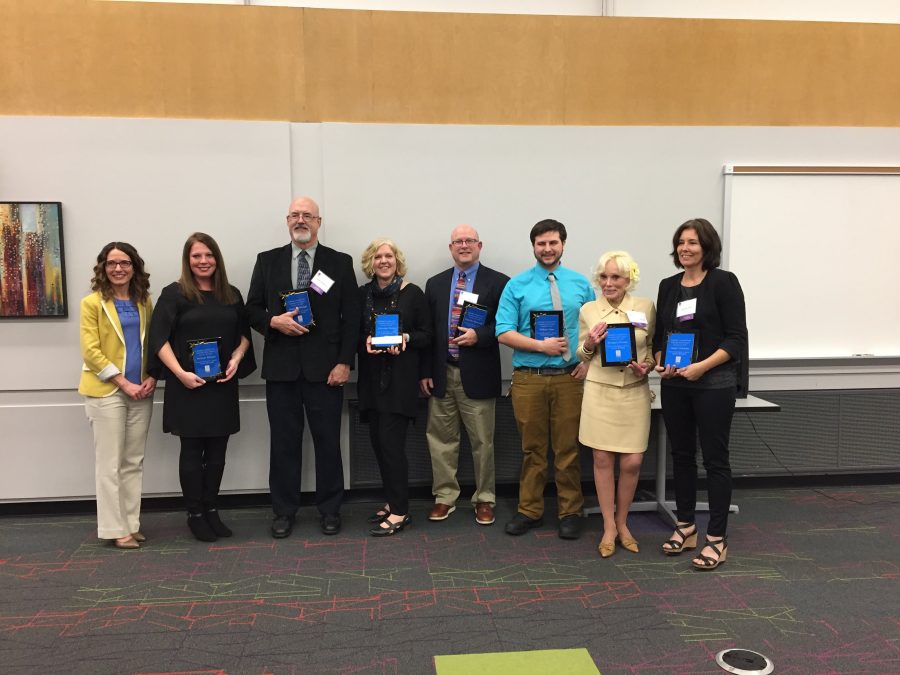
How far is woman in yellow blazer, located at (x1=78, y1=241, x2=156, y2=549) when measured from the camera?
10.7ft

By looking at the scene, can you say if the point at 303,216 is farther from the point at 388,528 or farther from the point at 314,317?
the point at 388,528

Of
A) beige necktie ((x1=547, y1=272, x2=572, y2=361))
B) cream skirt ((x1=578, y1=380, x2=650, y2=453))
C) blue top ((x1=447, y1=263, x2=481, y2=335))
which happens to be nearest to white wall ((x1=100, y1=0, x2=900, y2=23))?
blue top ((x1=447, y1=263, x2=481, y2=335))

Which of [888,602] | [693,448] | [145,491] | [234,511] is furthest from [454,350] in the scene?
[888,602]

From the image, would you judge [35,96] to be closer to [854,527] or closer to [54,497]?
[54,497]

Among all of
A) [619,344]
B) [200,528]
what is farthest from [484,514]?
[200,528]

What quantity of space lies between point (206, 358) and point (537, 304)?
67.2 inches

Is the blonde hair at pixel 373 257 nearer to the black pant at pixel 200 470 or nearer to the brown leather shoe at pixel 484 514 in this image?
the black pant at pixel 200 470

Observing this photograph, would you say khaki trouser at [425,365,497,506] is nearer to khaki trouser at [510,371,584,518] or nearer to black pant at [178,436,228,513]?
khaki trouser at [510,371,584,518]

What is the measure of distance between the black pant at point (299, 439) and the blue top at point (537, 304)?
1.00 m

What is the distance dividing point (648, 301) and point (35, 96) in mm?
3491

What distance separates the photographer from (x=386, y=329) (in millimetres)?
3373

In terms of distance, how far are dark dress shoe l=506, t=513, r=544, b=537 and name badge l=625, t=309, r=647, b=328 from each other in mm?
1217

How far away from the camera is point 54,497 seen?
149 inches

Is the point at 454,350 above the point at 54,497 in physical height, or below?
above
